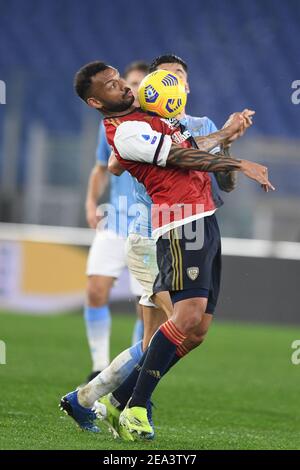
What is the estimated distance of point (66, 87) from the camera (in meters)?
13.9

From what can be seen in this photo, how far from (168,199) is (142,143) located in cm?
29

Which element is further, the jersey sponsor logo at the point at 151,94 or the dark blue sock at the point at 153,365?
the jersey sponsor logo at the point at 151,94

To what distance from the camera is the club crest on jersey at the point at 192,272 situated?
4.78m

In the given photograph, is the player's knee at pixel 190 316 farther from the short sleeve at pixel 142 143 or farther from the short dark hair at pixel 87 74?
the short dark hair at pixel 87 74

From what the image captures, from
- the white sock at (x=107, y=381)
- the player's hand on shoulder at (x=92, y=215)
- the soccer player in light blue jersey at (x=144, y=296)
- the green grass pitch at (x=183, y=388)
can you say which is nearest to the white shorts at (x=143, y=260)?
the soccer player in light blue jersey at (x=144, y=296)

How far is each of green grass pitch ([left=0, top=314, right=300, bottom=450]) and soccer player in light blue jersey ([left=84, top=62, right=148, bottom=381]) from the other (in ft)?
1.22

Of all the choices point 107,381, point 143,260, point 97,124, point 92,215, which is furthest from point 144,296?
point 97,124

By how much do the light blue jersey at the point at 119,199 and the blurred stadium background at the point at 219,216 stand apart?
1.11 meters

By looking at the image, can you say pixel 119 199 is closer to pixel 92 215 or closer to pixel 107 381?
pixel 92 215

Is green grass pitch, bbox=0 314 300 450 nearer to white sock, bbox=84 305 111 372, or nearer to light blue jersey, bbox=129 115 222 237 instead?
white sock, bbox=84 305 111 372
